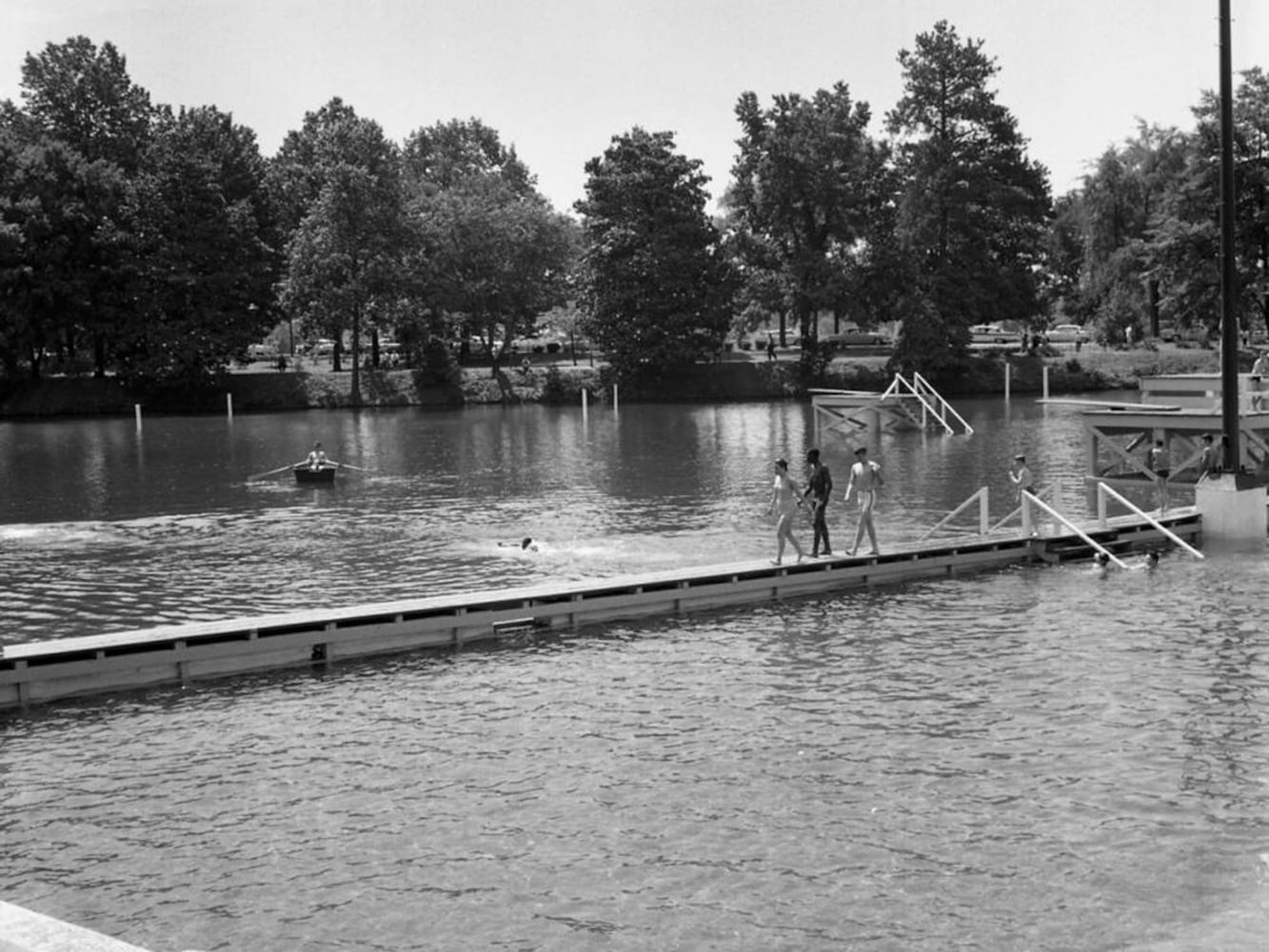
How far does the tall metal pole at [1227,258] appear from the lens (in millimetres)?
30703

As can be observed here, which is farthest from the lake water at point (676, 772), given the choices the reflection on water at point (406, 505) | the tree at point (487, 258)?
the tree at point (487, 258)

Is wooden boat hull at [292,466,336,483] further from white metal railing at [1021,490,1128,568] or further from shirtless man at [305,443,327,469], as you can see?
white metal railing at [1021,490,1128,568]

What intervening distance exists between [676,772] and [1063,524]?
55.6 ft

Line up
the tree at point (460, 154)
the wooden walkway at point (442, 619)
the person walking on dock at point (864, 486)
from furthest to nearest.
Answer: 1. the tree at point (460, 154)
2. the person walking on dock at point (864, 486)
3. the wooden walkway at point (442, 619)

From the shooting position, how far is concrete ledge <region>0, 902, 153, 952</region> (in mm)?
7793

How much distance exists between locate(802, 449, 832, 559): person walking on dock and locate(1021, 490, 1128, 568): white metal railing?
16.9 feet

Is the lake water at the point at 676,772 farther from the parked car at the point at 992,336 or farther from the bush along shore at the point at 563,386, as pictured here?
the parked car at the point at 992,336

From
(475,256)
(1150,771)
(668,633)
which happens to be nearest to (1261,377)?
(668,633)

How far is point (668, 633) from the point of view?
84.9 feet

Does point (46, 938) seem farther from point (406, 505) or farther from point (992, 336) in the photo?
point (992, 336)

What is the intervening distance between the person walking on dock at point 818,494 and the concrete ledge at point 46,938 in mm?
20556

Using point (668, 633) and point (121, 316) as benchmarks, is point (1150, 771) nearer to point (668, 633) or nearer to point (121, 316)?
point (668, 633)

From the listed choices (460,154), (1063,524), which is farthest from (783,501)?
(460,154)

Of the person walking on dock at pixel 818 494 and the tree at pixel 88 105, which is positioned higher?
the tree at pixel 88 105
